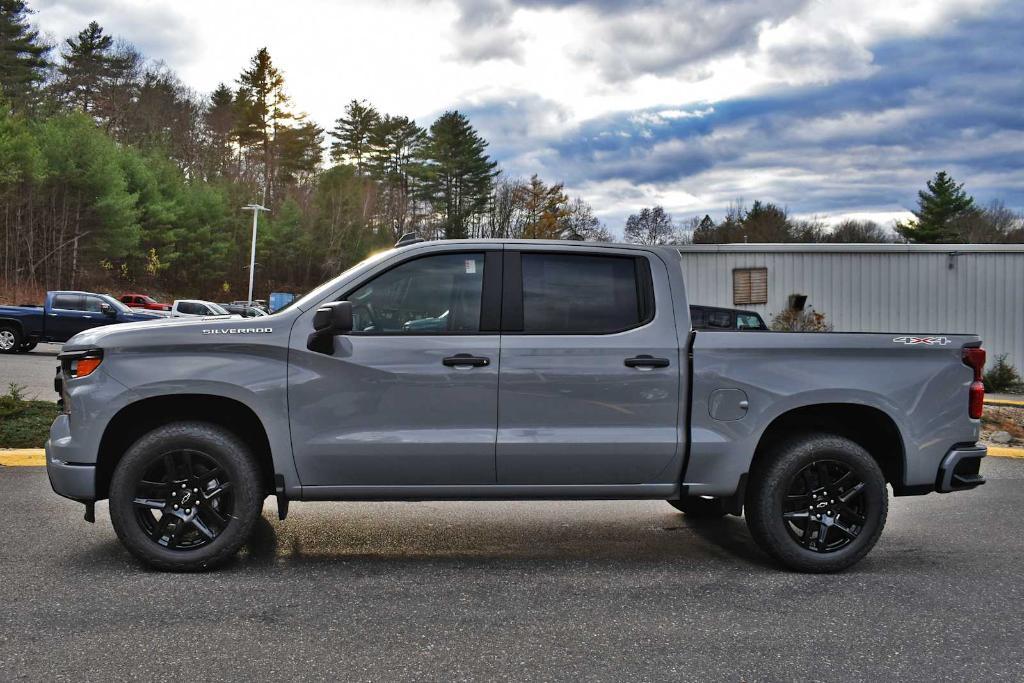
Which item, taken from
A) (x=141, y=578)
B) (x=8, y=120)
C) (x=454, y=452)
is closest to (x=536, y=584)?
(x=454, y=452)

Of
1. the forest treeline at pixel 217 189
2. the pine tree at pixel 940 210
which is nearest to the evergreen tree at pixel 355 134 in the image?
the forest treeline at pixel 217 189

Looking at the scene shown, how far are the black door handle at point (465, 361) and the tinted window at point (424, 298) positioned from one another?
0.18 meters

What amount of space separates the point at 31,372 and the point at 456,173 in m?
57.6

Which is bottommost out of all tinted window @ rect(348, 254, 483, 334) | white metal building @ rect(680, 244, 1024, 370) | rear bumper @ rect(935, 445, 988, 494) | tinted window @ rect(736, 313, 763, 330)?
rear bumper @ rect(935, 445, 988, 494)

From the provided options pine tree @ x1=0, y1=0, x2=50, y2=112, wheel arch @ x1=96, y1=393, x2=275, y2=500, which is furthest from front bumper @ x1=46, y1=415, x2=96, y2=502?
pine tree @ x1=0, y1=0, x2=50, y2=112

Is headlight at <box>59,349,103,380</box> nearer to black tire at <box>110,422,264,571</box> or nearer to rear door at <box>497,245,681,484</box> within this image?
black tire at <box>110,422,264,571</box>

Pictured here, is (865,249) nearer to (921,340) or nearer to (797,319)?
(797,319)

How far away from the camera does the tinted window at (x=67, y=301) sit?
77.2 ft

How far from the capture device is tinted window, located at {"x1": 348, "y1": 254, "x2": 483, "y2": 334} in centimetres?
498

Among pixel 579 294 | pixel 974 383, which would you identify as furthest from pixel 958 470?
pixel 579 294

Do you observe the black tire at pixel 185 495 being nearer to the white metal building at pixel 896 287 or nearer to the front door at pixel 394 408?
the front door at pixel 394 408

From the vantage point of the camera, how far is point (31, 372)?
56.3ft

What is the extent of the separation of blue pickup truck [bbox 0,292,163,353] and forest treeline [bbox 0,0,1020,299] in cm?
2547

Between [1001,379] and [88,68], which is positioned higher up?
[88,68]
